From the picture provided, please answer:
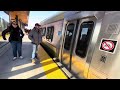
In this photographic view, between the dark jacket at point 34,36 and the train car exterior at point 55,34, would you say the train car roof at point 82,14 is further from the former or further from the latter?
the dark jacket at point 34,36

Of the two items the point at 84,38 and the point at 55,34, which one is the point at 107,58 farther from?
the point at 55,34

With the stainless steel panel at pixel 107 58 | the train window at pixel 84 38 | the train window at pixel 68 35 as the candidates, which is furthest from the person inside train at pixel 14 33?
the stainless steel panel at pixel 107 58

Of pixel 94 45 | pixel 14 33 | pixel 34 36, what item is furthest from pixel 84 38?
pixel 14 33

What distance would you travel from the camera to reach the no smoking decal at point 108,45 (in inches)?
109

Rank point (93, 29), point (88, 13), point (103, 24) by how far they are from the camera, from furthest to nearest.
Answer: point (88, 13)
point (93, 29)
point (103, 24)

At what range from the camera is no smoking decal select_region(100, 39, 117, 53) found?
2.77 metres

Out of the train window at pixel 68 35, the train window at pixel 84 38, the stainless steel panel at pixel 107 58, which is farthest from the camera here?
the train window at pixel 68 35

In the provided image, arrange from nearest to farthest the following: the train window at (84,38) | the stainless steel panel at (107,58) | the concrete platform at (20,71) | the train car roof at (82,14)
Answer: the stainless steel panel at (107,58)
the train car roof at (82,14)
the train window at (84,38)
the concrete platform at (20,71)

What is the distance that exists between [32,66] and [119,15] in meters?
3.59

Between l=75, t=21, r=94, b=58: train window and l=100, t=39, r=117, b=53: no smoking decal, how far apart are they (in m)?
0.66

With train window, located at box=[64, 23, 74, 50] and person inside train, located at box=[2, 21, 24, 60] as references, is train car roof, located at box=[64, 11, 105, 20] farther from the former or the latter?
person inside train, located at box=[2, 21, 24, 60]
